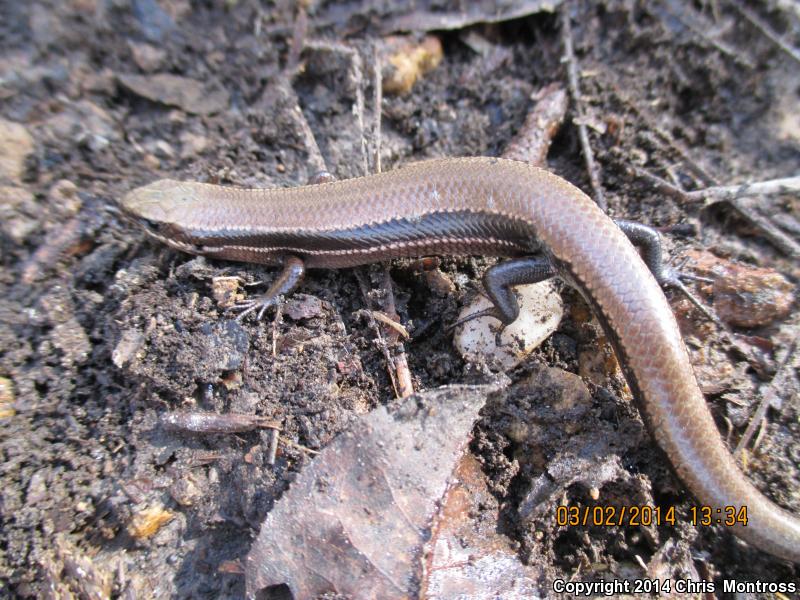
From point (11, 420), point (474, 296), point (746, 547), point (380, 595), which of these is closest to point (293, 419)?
point (380, 595)

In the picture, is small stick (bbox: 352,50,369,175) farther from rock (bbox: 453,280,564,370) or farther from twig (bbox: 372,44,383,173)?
rock (bbox: 453,280,564,370)

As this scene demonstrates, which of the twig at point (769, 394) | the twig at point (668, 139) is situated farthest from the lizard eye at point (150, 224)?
the twig at point (769, 394)

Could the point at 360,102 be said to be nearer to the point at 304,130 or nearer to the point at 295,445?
the point at 304,130

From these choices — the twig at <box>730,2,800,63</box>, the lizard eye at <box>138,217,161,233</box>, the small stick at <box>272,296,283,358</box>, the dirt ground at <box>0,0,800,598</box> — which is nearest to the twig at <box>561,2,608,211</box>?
the dirt ground at <box>0,0,800,598</box>

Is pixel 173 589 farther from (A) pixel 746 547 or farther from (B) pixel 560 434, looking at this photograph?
(A) pixel 746 547

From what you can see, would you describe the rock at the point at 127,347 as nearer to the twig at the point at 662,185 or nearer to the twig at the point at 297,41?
the twig at the point at 297,41

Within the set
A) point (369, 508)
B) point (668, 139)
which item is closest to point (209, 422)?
point (369, 508)

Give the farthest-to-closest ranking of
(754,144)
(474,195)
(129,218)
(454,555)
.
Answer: (754,144)
(129,218)
(474,195)
(454,555)

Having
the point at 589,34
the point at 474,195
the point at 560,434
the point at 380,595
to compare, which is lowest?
the point at 380,595
